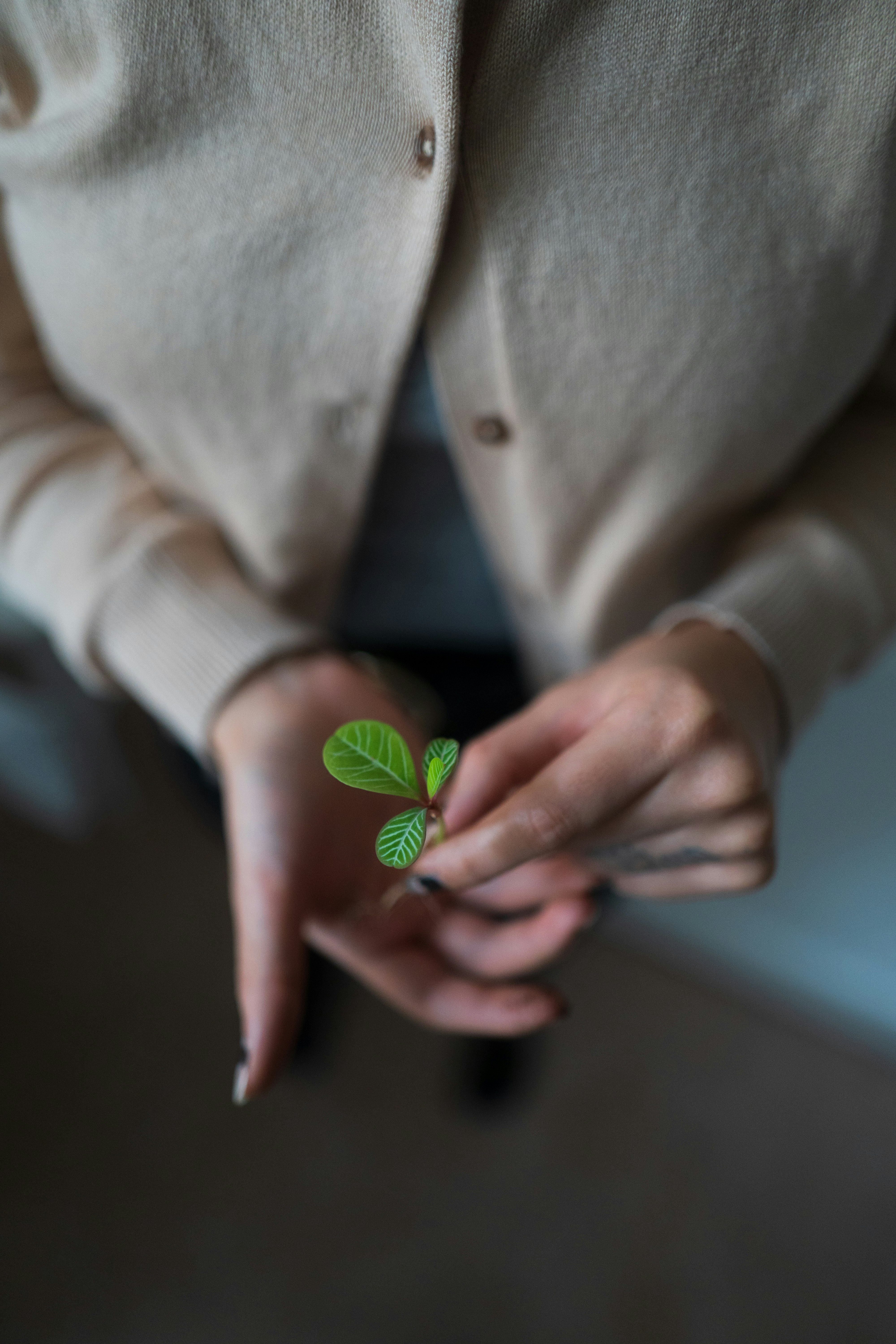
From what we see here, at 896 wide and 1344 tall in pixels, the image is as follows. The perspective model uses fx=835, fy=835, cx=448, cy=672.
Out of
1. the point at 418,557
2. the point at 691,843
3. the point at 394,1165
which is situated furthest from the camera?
the point at 394,1165

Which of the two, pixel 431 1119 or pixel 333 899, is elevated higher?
pixel 333 899

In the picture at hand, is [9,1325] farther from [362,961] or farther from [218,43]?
[218,43]

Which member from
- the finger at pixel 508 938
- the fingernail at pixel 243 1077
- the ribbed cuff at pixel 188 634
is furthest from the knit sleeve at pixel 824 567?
the fingernail at pixel 243 1077

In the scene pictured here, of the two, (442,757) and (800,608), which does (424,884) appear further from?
(800,608)

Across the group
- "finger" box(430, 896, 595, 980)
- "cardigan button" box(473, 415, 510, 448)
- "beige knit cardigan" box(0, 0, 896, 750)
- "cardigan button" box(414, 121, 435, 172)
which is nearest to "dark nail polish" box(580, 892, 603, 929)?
"finger" box(430, 896, 595, 980)

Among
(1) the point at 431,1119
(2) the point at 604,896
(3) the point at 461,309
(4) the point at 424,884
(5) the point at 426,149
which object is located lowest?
(1) the point at 431,1119

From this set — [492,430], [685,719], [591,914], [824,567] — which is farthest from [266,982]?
[824,567]

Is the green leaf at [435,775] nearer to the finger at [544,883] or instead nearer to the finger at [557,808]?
the finger at [557,808]
